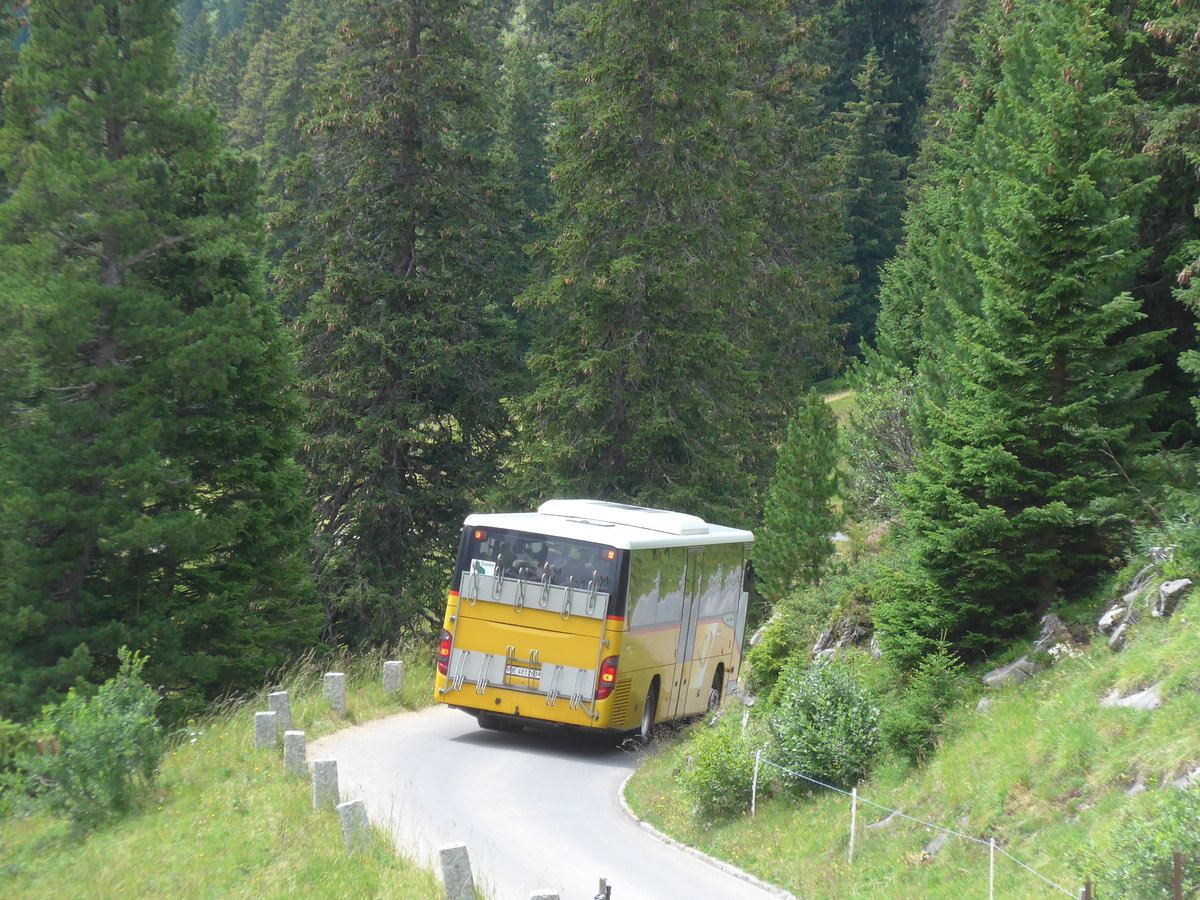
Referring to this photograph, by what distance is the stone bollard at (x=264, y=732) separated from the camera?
1564 cm

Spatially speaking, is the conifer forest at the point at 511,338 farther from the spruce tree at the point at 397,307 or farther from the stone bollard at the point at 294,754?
the stone bollard at the point at 294,754

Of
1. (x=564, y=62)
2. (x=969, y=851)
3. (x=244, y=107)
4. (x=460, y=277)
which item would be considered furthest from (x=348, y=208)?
(x=244, y=107)

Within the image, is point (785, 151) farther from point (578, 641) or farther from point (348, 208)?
point (578, 641)

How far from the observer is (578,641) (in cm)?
1834

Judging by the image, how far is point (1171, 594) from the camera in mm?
12391

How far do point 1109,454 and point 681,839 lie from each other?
22.7ft

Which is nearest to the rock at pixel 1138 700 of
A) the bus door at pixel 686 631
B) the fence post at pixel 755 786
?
the fence post at pixel 755 786

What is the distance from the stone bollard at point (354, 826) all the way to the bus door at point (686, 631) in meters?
9.43

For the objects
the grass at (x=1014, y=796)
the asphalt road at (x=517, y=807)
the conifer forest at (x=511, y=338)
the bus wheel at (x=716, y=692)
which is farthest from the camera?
the bus wheel at (x=716, y=692)

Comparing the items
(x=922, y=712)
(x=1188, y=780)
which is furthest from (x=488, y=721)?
(x=1188, y=780)

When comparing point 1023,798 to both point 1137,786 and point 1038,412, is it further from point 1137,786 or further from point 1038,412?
point 1038,412

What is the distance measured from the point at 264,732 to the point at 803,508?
12.3 metres

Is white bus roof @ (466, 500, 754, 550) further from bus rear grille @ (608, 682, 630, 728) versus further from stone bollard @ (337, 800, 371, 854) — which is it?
stone bollard @ (337, 800, 371, 854)

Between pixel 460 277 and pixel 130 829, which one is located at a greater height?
pixel 460 277
